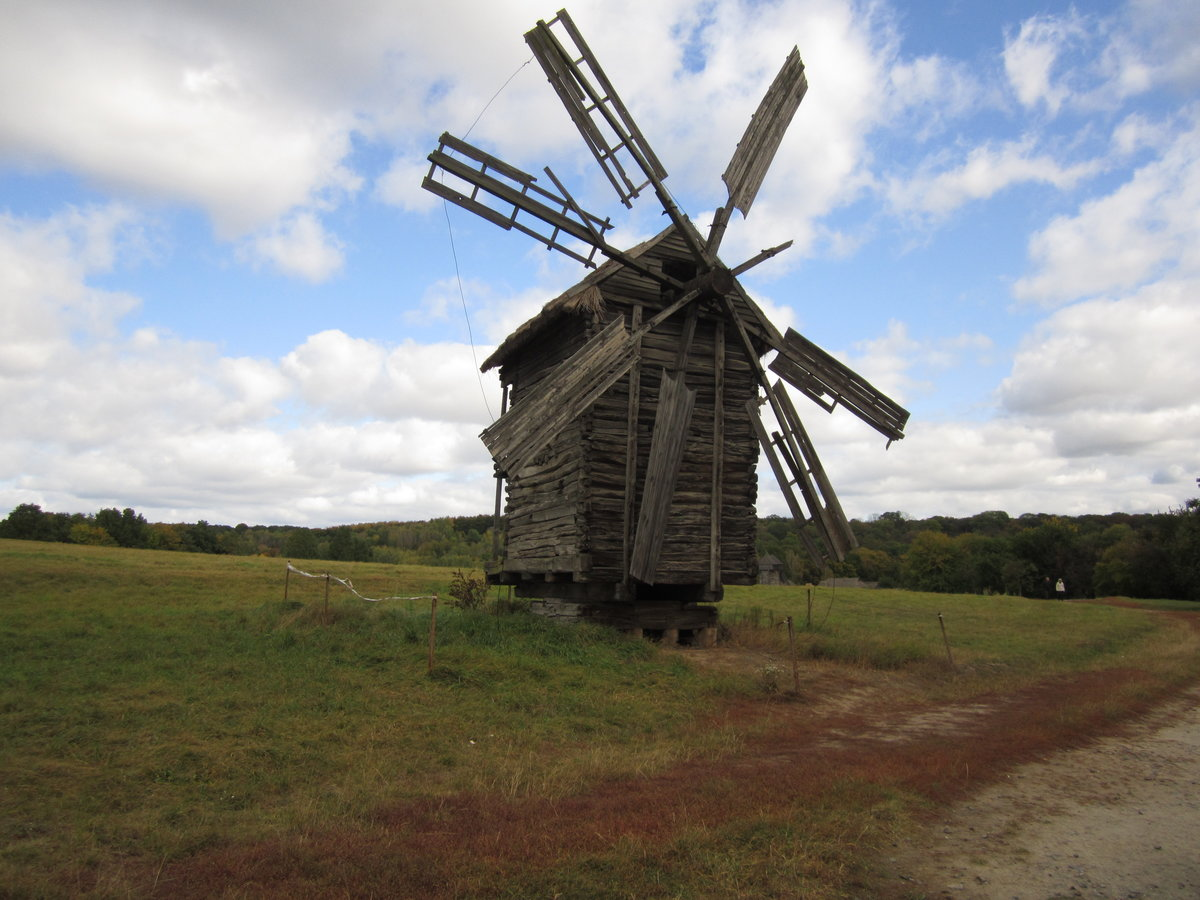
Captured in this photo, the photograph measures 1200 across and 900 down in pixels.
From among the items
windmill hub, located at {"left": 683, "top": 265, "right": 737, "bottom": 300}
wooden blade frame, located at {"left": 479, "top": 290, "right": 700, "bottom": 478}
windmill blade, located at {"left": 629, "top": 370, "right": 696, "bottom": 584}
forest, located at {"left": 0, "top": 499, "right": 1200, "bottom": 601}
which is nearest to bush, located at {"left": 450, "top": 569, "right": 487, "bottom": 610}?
windmill blade, located at {"left": 629, "top": 370, "right": 696, "bottom": 584}

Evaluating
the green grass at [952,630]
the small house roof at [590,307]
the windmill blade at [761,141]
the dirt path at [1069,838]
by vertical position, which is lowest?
the dirt path at [1069,838]

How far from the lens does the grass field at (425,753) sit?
4.56m

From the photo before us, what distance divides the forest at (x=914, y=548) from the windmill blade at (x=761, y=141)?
2835 centimetres

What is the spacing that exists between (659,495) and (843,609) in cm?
1928

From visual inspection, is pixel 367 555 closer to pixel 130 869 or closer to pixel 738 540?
pixel 738 540

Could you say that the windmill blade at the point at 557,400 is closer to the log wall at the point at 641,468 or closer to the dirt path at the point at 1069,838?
the log wall at the point at 641,468

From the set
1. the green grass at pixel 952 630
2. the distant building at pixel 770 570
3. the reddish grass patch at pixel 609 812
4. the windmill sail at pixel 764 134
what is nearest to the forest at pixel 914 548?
the distant building at pixel 770 570

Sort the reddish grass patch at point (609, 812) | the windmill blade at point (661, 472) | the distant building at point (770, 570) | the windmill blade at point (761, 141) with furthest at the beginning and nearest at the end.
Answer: the distant building at point (770, 570) → the windmill blade at point (761, 141) → the windmill blade at point (661, 472) → the reddish grass patch at point (609, 812)

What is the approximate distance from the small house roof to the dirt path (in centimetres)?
946

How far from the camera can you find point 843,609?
96.9 ft

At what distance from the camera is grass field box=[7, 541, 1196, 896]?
15.0 ft

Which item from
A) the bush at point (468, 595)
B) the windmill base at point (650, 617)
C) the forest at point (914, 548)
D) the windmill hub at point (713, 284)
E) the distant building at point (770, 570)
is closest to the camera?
the windmill hub at point (713, 284)

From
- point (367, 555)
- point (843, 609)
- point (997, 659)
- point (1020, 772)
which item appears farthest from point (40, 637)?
point (367, 555)

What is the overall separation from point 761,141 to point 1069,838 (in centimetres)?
1344
